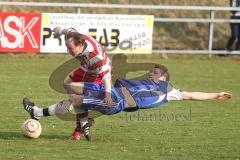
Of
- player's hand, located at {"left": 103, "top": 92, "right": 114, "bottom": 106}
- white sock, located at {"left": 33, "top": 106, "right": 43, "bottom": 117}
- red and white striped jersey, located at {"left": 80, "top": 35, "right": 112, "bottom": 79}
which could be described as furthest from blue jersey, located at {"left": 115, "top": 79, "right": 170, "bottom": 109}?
white sock, located at {"left": 33, "top": 106, "right": 43, "bottom": 117}

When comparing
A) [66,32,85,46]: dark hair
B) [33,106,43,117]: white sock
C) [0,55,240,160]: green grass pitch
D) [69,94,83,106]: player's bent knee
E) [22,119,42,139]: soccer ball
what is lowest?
[0,55,240,160]: green grass pitch

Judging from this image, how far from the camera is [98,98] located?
10.2 metres

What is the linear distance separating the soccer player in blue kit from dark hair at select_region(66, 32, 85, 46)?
2.24ft

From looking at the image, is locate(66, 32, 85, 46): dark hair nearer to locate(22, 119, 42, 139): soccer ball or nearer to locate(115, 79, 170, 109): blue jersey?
locate(115, 79, 170, 109): blue jersey

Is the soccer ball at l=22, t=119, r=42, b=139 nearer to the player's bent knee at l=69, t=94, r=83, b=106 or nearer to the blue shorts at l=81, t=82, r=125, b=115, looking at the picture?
the player's bent knee at l=69, t=94, r=83, b=106

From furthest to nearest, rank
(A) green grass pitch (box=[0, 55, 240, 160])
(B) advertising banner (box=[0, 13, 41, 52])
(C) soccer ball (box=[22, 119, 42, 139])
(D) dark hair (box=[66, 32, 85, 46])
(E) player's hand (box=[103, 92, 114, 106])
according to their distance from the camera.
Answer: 1. (B) advertising banner (box=[0, 13, 41, 52])
2. (C) soccer ball (box=[22, 119, 42, 139])
3. (E) player's hand (box=[103, 92, 114, 106])
4. (D) dark hair (box=[66, 32, 85, 46])
5. (A) green grass pitch (box=[0, 55, 240, 160])

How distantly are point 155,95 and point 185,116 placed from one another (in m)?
2.56

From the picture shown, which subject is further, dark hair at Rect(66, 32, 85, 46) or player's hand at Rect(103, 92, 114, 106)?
player's hand at Rect(103, 92, 114, 106)

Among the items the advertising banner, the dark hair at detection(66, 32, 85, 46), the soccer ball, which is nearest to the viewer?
the dark hair at detection(66, 32, 85, 46)

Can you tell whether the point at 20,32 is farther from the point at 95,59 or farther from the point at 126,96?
the point at 95,59

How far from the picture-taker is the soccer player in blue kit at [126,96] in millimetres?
10271

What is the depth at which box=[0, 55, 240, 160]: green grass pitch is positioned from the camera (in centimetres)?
952

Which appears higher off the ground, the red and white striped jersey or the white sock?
the red and white striped jersey

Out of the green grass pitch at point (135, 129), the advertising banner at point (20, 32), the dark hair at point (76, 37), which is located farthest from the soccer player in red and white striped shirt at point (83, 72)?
the advertising banner at point (20, 32)
